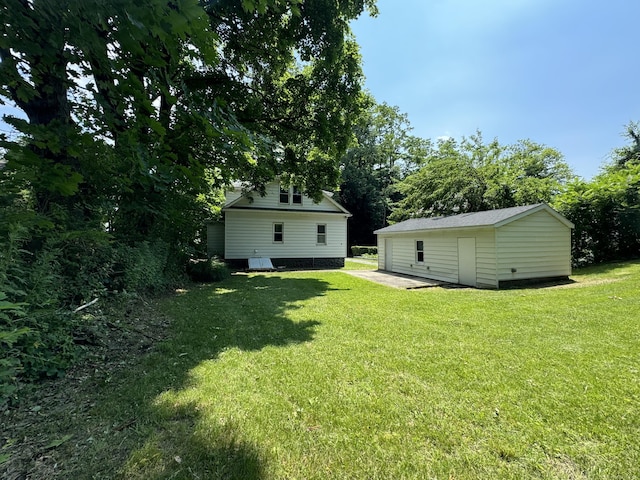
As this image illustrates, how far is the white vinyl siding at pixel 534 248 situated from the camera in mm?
9898

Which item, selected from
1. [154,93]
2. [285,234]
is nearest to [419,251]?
[285,234]

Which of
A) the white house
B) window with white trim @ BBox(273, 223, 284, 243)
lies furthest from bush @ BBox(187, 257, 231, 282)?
window with white trim @ BBox(273, 223, 284, 243)

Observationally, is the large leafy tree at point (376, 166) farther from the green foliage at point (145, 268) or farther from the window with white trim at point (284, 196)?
the green foliage at point (145, 268)

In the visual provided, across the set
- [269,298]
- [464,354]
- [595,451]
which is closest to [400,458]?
[595,451]

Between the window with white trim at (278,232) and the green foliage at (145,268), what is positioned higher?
the window with white trim at (278,232)

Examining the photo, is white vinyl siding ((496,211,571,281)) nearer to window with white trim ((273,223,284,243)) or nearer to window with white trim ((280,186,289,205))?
window with white trim ((273,223,284,243))

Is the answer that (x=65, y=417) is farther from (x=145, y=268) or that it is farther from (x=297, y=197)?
(x=297, y=197)

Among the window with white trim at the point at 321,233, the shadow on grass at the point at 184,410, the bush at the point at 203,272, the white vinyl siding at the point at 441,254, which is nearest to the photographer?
the shadow on grass at the point at 184,410

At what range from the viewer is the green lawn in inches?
77.2

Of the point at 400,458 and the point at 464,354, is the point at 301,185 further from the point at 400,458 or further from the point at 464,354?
the point at 400,458

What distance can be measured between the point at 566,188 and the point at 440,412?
56.5ft

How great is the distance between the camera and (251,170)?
13.6 m

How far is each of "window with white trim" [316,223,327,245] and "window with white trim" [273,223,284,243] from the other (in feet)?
7.52

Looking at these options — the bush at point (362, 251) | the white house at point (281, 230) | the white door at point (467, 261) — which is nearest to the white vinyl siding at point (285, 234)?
the white house at point (281, 230)
